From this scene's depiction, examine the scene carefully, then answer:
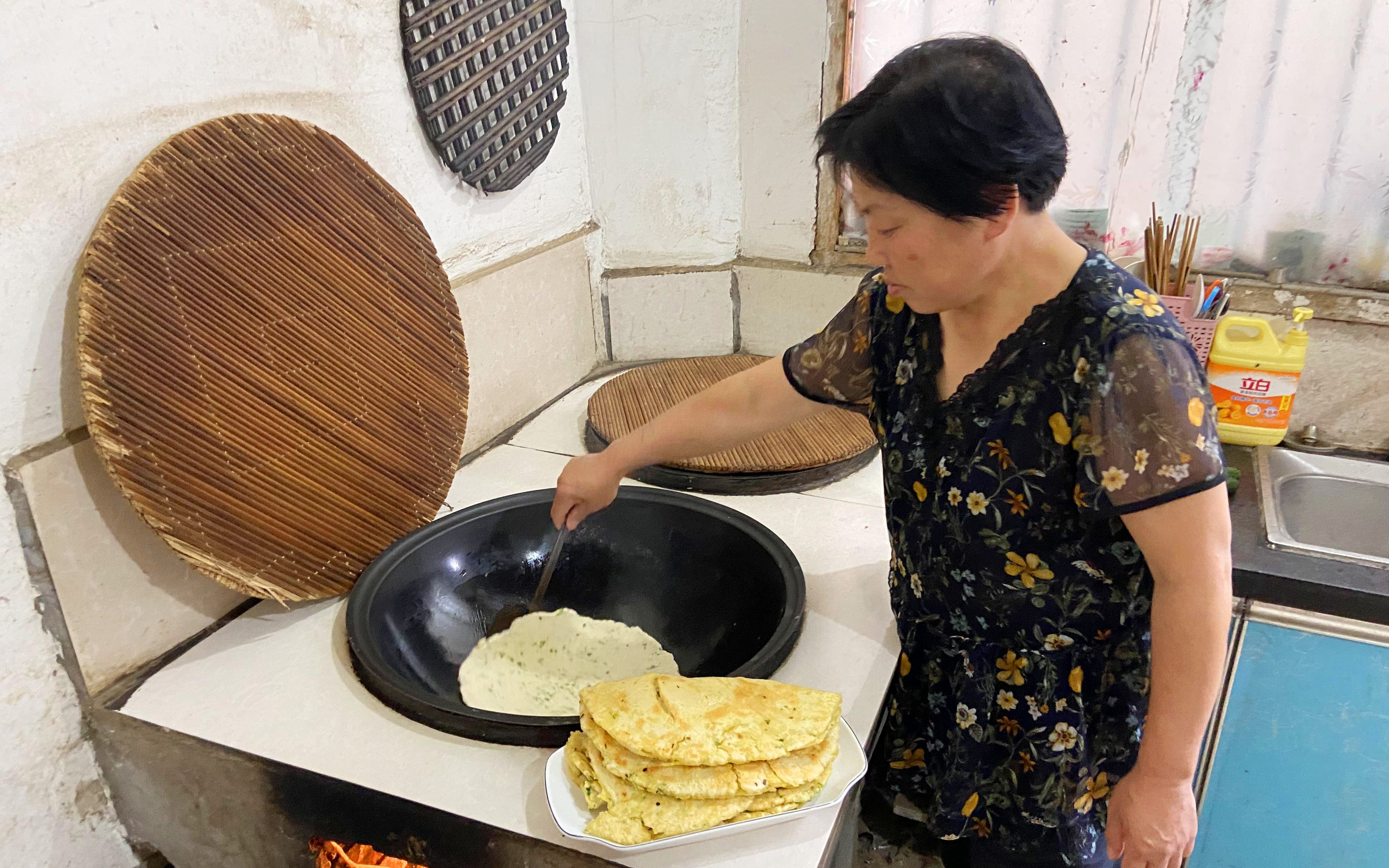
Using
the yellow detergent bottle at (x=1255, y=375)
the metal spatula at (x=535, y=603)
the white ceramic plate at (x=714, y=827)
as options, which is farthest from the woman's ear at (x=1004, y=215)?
the yellow detergent bottle at (x=1255, y=375)

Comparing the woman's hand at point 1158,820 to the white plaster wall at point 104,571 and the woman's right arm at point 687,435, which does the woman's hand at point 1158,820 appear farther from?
the white plaster wall at point 104,571

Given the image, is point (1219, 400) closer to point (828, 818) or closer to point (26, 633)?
point (828, 818)

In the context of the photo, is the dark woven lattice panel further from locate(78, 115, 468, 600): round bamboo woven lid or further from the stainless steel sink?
the stainless steel sink

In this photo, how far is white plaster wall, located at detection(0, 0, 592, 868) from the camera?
0.86m

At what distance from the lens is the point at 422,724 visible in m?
0.93

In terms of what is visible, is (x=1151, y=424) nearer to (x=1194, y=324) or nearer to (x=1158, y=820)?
(x=1158, y=820)

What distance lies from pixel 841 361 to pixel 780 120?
0.88 meters

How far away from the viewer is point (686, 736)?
0.80 m

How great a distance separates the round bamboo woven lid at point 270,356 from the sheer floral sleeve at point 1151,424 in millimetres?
855

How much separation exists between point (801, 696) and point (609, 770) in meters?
0.19

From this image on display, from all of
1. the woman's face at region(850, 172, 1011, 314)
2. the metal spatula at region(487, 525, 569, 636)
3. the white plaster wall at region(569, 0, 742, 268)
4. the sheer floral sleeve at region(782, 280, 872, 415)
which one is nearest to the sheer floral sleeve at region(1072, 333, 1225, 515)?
the woman's face at region(850, 172, 1011, 314)

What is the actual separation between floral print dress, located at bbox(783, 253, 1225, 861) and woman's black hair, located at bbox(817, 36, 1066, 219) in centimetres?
14

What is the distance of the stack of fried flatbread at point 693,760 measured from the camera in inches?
30.4

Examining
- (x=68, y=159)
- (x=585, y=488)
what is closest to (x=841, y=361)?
(x=585, y=488)
